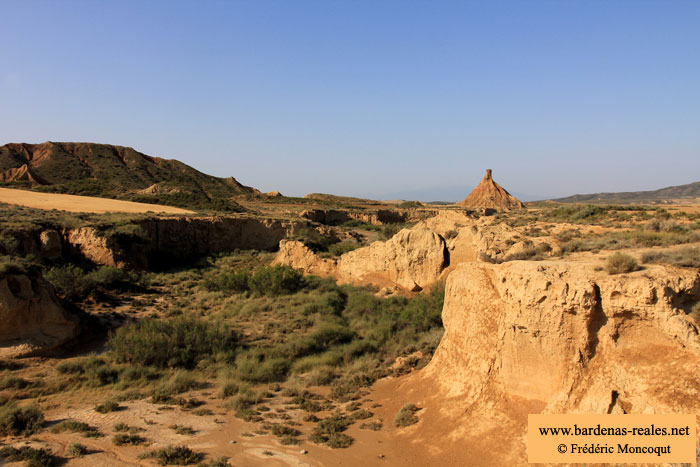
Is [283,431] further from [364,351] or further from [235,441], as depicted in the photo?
[364,351]

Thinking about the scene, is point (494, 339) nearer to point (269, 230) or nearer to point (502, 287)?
point (502, 287)

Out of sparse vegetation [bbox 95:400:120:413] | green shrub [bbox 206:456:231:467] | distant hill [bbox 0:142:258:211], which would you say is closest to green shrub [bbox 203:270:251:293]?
sparse vegetation [bbox 95:400:120:413]

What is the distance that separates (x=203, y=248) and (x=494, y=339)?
23.8m

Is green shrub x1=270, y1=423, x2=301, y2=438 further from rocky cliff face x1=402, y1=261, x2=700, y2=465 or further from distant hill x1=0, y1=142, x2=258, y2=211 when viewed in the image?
distant hill x1=0, y1=142, x2=258, y2=211

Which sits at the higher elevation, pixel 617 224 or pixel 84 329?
pixel 617 224

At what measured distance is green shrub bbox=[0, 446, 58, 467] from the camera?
5.81m

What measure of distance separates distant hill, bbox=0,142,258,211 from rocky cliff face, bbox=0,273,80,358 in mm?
28624

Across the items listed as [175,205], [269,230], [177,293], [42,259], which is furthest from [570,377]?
[175,205]

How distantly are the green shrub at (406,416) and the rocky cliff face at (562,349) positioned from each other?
Answer: 0.86 ft

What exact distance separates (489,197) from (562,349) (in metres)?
55.9

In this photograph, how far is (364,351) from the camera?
441 inches

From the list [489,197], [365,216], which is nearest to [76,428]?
[365,216]

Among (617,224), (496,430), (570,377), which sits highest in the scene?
(617,224)

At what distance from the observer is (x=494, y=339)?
22.5 ft
